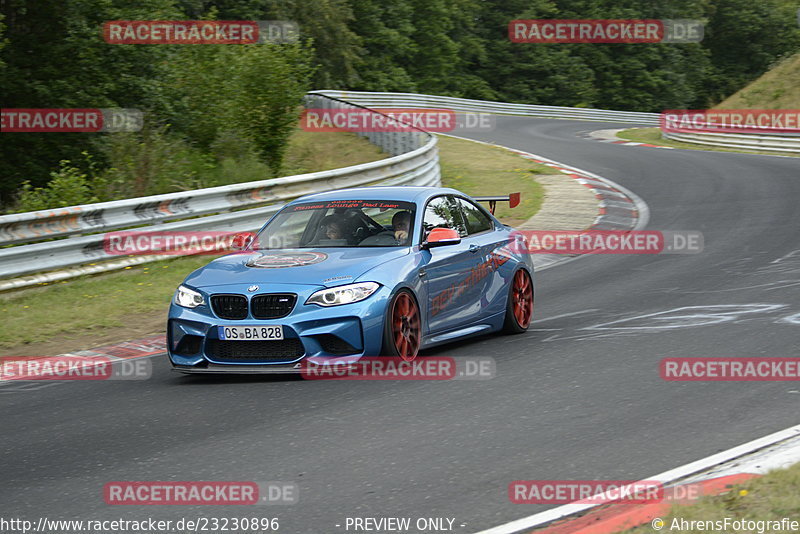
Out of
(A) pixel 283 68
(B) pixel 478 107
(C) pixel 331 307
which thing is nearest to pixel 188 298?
(C) pixel 331 307

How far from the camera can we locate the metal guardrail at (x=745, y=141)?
32125 millimetres

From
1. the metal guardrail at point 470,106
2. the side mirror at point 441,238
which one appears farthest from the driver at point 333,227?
the metal guardrail at point 470,106

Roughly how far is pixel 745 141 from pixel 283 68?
17.7 m

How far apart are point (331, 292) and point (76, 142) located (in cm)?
1609

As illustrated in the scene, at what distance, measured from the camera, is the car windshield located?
9062 millimetres

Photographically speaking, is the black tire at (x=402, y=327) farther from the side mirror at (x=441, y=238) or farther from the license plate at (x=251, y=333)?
the license plate at (x=251, y=333)

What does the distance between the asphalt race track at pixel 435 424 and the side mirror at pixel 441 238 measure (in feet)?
3.27

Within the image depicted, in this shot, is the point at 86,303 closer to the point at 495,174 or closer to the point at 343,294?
the point at 343,294

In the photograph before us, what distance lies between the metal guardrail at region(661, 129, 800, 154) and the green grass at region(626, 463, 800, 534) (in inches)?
1136

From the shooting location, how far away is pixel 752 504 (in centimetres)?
461

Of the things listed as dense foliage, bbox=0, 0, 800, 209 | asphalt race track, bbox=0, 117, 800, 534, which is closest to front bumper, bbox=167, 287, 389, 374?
asphalt race track, bbox=0, 117, 800, 534

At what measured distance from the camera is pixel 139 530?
4812 millimetres

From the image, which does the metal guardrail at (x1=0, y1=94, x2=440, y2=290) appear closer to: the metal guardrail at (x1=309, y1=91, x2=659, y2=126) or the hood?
the hood

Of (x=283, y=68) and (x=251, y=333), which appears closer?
(x=251, y=333)
